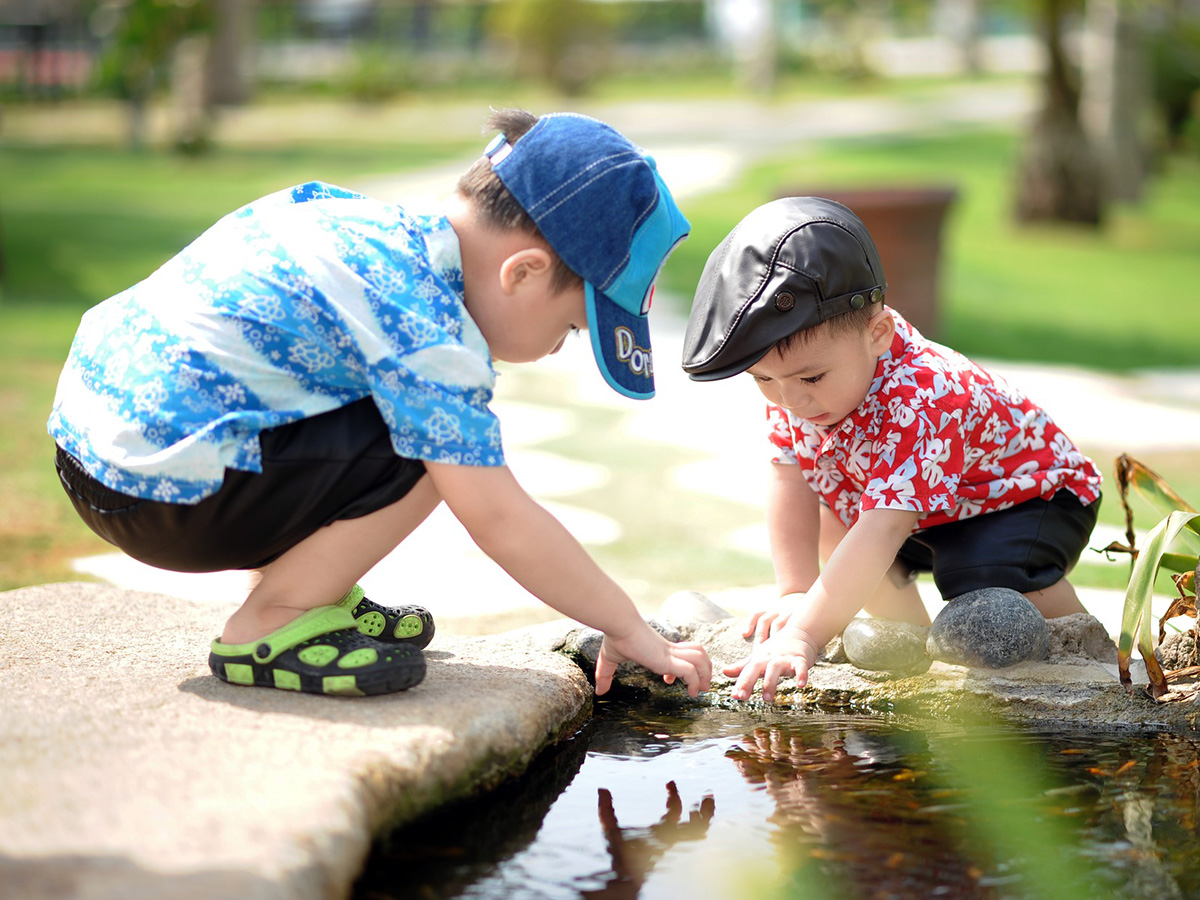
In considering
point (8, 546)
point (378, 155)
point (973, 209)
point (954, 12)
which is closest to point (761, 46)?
point (954, 12)

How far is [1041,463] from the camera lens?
2.38 metres

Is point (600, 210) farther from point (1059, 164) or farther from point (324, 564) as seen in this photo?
point (1059, 164)

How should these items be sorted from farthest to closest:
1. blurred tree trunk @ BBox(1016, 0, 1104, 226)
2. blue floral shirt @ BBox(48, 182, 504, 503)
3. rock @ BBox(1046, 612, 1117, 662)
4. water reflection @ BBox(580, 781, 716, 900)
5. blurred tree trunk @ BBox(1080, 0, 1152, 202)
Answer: blurred tree trunk @ BBox(1080, 0, 1152, 202) → blurred tree trunk @ BBox(1016, 0, 1104, 226) → rock @ BBox(1046, 612, 1117, 662) → blue floral shirt @ BBox(48, 182, 504, 503) → water reflection @ BBox(580, 781, 716, 900)

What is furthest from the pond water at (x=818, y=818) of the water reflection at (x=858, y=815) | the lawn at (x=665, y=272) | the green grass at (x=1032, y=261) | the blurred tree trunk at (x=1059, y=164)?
the blurred tree trunk at (x=1059, y=164)

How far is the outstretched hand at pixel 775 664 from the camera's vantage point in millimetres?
1993

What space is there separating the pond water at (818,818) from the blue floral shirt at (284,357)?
0.49 metres

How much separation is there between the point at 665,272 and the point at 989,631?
24.2 ft

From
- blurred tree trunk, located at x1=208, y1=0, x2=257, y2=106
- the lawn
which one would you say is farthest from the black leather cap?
blurred tree trunk, located at x1=208, y1=0, x2=257, y2=106

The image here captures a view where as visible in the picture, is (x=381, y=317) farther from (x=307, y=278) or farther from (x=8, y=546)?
(x=8, y=546)

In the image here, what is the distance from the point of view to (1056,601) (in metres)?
2.41

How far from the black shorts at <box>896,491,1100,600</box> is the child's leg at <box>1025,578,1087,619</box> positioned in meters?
0.03

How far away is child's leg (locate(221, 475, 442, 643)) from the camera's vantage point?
1.88m

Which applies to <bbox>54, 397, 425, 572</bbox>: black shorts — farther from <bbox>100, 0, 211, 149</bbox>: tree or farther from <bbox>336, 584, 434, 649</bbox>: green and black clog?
<bbox>100, 0, 211, 149</bbox>: tree

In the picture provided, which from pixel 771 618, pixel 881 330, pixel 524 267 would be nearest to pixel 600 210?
pixel 524 267
